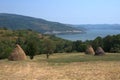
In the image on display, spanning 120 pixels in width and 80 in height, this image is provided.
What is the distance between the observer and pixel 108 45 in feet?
283

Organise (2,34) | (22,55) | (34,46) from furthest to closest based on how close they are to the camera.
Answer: (2,34) → (34,46) → (22,55)

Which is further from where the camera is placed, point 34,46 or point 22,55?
point 34,46

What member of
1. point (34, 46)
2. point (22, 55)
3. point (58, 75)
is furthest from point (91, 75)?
point (34, 46)

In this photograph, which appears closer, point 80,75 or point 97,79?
point 97,79

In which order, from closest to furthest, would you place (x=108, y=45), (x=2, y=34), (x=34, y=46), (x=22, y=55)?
(x=22, y=55)
(x=34, y=46)
(x=108, y=45)
(x=2, y=34)

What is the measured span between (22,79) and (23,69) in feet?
15.6

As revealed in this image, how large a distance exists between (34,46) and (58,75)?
41.8m

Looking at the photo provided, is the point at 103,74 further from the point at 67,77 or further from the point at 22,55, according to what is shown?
the point at 22,55

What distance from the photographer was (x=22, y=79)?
717 inches

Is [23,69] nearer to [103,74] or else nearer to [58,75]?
[58,75]

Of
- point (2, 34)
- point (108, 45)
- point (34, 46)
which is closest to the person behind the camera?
point (34, 46)

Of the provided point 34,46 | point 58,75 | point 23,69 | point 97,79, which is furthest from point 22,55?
point 34,46

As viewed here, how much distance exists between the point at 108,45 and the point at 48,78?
227 ft

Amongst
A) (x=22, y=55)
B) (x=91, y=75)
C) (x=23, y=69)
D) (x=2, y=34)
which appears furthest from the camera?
(x=2, y=34)
